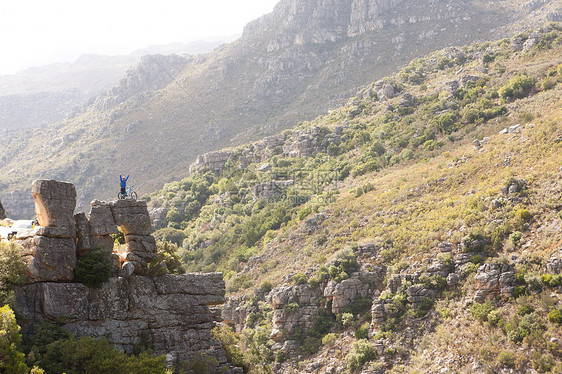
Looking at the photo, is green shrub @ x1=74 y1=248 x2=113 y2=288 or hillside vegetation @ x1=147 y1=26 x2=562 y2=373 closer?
green shrub @ x1=74 y1=248 x2=113 y2=288

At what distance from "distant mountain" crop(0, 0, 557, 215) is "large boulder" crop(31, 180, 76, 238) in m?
88.9

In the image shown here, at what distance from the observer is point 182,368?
20.5 metres

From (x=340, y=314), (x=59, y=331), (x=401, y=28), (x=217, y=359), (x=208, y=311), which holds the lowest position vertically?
(x=340, y=314)

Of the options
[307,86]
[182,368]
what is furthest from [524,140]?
[307,86]

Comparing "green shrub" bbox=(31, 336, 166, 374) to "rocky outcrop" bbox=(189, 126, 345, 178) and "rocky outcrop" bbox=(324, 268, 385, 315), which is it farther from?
"rocky outcrop" bbox=(189, 126, 345, 178)

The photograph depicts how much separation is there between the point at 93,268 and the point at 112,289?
138 cm

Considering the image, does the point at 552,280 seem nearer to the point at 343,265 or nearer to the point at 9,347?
the point at 343,265

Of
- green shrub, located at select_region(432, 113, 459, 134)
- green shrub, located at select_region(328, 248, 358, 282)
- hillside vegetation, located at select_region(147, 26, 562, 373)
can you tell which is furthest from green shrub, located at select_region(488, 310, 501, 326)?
green shrub, located at select_region(432, 113, 459, 134)

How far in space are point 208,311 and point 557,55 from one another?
62853 millimetres

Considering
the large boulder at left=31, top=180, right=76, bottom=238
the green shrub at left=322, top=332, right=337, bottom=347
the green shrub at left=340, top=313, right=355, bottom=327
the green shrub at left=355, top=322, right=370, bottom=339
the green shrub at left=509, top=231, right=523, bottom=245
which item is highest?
the large boulder at left=31, top=180, right=76, bottom=238

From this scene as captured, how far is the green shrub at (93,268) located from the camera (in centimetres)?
1936

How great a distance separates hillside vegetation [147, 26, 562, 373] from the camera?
2795 centimetres

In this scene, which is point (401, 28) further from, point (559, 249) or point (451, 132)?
point (559, 249)

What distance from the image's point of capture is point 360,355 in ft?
101
